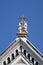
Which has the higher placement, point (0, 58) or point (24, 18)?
point (24, 18)

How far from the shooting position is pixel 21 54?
25547 mm

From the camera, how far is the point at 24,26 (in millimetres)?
27000

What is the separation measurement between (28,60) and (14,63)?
1244 mm

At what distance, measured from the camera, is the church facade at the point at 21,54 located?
25.3 metres

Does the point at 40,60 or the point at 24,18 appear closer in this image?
the point at 40,60

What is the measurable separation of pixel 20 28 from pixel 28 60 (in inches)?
129

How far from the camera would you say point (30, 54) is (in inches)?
1000

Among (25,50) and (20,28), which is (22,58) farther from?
(20,28)

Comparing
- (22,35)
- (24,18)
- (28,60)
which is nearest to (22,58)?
(28,60)

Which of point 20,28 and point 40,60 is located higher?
point 20,28

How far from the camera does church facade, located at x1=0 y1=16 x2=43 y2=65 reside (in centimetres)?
2528

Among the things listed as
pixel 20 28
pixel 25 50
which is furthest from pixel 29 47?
pixel 20 28

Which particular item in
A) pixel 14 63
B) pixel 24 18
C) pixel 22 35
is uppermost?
pixel 24 18

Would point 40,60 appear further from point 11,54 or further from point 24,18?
point 24,18
